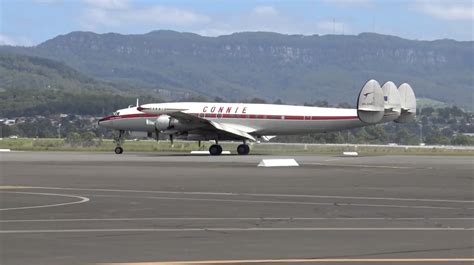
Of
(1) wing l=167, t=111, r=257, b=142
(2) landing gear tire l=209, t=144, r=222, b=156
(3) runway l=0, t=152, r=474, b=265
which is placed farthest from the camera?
(2) landing gear tire l=209, t=144, r=222, b=156

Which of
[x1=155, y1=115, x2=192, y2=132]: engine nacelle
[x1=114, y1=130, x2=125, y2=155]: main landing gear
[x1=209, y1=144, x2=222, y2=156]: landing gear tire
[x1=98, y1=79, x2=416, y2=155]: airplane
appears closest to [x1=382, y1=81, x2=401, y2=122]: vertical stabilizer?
[x1=98, y1=79, x2=416, y2=155]: airplane

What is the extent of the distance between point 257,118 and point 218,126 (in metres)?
3.28

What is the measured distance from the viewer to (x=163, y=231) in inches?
778

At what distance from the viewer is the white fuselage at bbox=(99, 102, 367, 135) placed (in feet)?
228

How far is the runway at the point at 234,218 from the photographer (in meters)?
16.4

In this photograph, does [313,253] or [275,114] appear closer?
[313,253]

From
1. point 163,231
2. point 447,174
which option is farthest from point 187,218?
point 447,174

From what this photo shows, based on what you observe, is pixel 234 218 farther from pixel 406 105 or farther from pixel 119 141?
pixel 119 141

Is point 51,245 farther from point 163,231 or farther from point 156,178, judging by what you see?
point 156,178

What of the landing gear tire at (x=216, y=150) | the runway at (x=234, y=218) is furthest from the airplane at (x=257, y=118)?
the runway at (x=234, y=218)

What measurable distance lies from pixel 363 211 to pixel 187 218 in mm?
4875

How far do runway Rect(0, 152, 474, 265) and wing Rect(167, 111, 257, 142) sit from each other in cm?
2612

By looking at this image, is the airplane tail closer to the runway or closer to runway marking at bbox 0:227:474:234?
the runway

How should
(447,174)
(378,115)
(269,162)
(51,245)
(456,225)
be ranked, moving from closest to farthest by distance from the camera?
1. (51,245)
2. (456,225)
3. (447,174)
4. (269,162)
5. (378,115)
